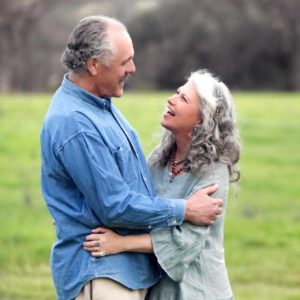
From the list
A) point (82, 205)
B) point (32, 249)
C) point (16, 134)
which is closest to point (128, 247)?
point (82, 205)

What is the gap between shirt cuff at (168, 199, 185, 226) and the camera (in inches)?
176

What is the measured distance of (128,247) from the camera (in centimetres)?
450

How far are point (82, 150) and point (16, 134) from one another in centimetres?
1225

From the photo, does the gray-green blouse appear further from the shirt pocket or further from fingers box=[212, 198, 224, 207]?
the shirt pocket

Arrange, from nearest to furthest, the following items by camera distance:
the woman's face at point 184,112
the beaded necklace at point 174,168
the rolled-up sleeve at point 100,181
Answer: the rolled-up sleeve at point 100,181 < the woman's face at point 184,112 < the beaded necklace at point 174,168

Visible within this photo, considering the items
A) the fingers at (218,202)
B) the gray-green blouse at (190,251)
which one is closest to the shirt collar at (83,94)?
the gray-green blouse at (190,251)

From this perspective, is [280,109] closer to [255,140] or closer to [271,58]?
[255,140]

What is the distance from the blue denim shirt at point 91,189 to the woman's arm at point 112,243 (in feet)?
0.10

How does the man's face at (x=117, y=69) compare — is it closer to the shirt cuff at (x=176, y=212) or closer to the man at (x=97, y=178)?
the man at (x=97, y=178)

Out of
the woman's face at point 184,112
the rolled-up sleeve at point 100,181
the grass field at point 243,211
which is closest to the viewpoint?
the rolled-up sleeve at point 100,181

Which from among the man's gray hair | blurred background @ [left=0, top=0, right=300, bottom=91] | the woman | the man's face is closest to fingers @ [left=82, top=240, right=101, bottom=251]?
the woman

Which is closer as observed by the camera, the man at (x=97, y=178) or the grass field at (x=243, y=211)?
the man at (x=97, y=178)

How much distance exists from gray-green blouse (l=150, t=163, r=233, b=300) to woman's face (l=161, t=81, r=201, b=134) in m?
0.21

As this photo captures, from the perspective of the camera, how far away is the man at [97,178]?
4.34m
